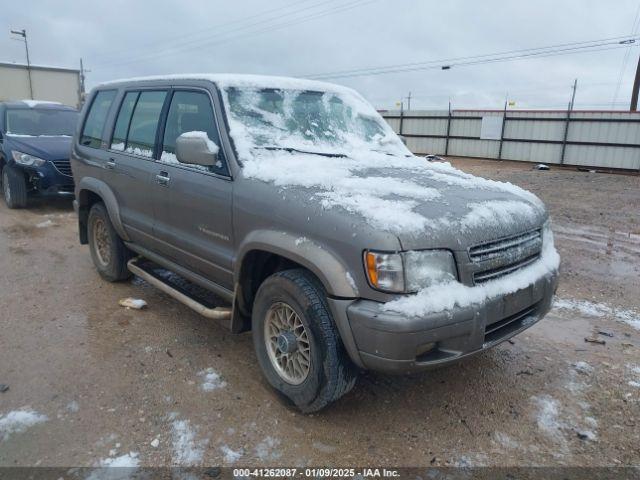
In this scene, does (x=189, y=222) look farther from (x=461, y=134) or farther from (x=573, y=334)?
(x=461, y=134)

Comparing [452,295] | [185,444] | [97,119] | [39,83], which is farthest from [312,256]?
[39,83]

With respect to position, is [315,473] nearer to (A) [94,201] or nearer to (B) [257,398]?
(B) [257,398]

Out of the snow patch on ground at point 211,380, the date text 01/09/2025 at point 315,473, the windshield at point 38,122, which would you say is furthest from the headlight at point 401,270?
the windshield at point 38,122

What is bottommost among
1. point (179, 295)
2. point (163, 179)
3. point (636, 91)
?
point (179, 295)

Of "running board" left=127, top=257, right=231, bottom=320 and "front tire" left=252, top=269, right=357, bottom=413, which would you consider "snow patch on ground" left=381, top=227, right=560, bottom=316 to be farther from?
"running board" left=127, top=257, right=231, bottom=320

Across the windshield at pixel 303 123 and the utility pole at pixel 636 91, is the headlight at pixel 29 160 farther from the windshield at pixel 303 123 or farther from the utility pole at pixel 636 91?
the utility pole at pixel 636 91

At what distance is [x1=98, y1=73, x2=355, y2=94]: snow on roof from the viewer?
3725mm

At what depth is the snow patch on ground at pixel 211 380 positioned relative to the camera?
3296 mm

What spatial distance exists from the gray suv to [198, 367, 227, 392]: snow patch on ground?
0.36 m

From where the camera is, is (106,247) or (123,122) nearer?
(123,122)

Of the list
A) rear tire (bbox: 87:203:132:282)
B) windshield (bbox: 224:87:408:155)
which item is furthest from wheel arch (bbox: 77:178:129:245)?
windshield (bbox: 224:87:408:155)

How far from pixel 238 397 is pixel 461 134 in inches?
845

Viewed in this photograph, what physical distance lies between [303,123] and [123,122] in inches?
73.7

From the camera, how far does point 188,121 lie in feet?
12.5
